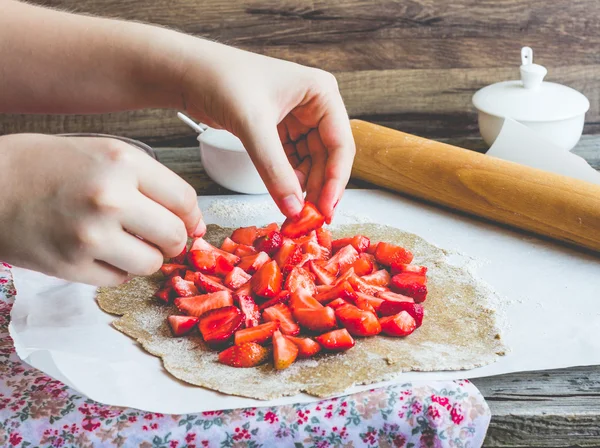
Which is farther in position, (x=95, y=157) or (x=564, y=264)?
(x=564, y=264)

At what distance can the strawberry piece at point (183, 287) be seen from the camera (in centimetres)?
138

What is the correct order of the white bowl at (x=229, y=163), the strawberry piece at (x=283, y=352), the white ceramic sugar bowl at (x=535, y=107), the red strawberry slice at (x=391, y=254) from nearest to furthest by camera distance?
the strawberry piece at (x=283, y=352) → the red strawberry slice at (x=391, y=254) → the white bowl at (x=229, y=163) → the white ceramic sugar bowl at (x=535, y=107)

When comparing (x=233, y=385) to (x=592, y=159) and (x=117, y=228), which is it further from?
(x=592, y=159)

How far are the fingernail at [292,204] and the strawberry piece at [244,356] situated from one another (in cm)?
24

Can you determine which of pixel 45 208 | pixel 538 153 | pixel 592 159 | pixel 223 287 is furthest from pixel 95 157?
pixel 592 159

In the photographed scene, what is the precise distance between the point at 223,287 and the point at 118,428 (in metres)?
0.41

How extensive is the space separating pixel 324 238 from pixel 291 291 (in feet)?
0.80

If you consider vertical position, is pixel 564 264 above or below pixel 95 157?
below

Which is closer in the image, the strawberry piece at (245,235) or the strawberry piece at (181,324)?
the strawberry piece at (181,324)

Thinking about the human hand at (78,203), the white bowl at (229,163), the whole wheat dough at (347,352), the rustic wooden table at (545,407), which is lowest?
the rustic wooden table at (545,407)

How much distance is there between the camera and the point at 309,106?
1.43m

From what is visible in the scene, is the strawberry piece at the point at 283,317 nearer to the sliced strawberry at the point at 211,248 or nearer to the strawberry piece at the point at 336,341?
the strawberry piece at the point at 336,341

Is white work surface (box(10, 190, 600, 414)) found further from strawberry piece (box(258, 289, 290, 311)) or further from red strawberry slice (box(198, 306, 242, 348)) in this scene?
strawberry piece (box(258, 289, 290, 311))

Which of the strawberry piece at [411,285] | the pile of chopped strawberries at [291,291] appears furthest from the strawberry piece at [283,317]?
the strawberry piece at [411,285]
